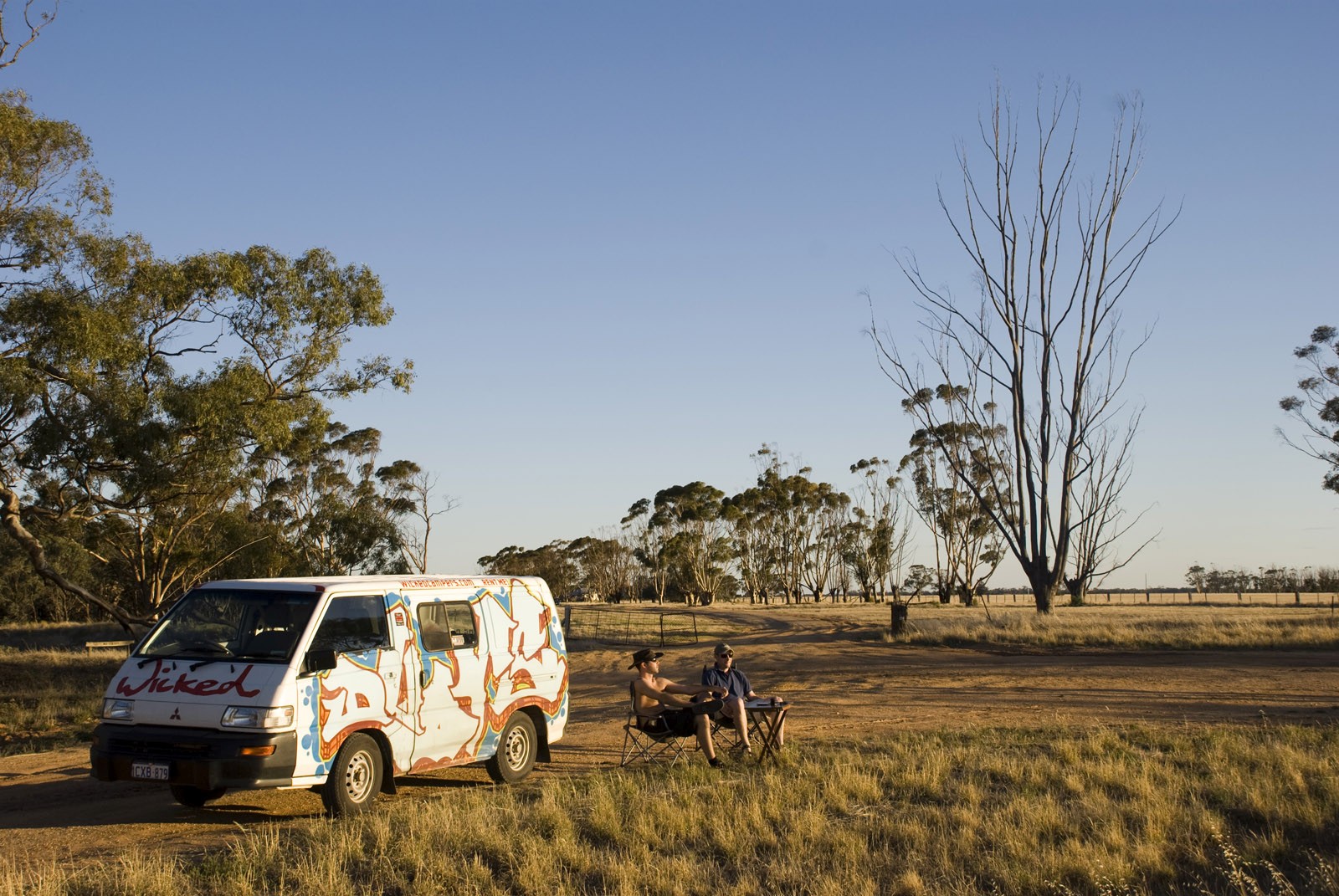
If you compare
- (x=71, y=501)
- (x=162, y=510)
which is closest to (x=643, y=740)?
(x=71, y=501)

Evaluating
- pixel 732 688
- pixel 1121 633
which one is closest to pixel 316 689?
pixel 732 688

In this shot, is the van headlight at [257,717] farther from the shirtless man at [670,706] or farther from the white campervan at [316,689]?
the shirtless man at [670,706]

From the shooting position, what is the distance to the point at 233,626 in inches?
336

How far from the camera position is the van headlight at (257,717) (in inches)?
307

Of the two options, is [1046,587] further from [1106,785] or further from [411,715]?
[411,715]

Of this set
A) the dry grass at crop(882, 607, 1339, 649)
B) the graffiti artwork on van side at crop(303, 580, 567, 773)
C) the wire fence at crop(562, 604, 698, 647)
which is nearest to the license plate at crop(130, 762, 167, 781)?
the graffiti artwork on van side at crop(303, 580, 567, 773)

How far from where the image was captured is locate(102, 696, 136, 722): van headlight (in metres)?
8.19

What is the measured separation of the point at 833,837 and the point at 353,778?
3828 millimetres

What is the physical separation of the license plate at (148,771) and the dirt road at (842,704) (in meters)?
0.54

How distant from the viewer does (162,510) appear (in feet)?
95.2

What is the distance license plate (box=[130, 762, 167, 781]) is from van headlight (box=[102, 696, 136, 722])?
377mm

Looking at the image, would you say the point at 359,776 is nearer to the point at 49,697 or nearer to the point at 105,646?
the point at 49,697

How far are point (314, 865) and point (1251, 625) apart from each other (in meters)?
30.2

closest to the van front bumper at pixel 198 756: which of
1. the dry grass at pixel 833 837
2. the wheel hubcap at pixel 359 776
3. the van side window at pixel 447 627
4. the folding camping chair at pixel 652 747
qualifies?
the dry grass at pixel 833 837
